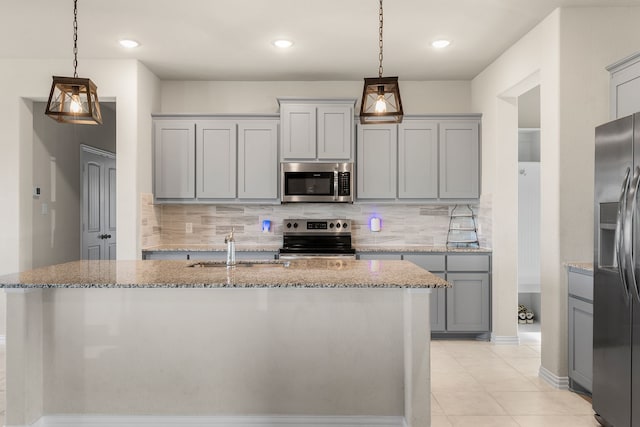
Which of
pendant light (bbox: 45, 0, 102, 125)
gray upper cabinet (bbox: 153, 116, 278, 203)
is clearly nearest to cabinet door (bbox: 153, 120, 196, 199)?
gray upper cabinet (bbox: 153, 116, 278, 203)

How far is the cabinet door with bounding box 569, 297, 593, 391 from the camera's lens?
3164mm

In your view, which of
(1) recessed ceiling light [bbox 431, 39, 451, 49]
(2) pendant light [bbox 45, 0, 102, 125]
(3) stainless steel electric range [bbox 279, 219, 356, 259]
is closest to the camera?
(2) pendant light [bbox 45, 0, 102, 125]

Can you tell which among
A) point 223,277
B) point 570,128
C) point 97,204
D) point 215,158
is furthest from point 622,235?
point 97,204

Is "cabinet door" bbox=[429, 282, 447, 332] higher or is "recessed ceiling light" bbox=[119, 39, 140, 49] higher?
"recessed ceiling light" bbox=[119, 39, 140, 49]

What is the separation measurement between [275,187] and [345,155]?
780mm

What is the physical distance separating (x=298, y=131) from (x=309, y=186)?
56cm

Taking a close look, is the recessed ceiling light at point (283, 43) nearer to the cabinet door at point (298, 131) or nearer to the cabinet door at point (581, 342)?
the cabinet door at point (298, 131)

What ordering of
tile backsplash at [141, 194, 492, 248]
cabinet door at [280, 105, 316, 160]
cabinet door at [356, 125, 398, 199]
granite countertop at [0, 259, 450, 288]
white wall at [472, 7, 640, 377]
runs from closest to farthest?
granite countertop at [0, 259, 450, 288]
white wall at [472, 7, 640, 377]
cabinet door at [280, 105, 316, 160]
cabinet door at [356, 125, 398, 199]
tile backsplash at [141, 194, 492, 248]

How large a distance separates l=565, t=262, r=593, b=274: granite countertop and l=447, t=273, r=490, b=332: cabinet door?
4.88 feet

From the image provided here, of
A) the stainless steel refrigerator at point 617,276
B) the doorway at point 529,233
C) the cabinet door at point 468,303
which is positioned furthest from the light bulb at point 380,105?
the doorway at point 529,233

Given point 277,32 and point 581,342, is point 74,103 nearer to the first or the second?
point 277,32

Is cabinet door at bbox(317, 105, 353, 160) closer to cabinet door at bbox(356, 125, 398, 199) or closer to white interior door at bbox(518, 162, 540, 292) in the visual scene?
cabinet door at bbox(356, 125, 398, 199)

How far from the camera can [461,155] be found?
5.11 m

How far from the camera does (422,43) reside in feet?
13.9
